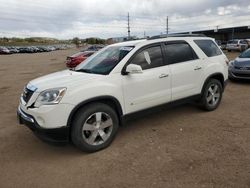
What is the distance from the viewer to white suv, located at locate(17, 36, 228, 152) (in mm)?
3887

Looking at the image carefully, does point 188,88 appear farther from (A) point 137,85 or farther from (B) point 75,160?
(B) point 75,160

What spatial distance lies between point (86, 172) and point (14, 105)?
4.76 m

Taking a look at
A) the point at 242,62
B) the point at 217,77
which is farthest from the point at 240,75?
the point at 217,77

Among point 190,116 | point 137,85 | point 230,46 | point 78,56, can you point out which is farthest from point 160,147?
point 230,46

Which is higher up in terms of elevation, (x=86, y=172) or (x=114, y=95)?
(x=114, y=95)

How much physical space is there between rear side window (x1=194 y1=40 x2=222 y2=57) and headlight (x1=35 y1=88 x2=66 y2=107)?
134 inches

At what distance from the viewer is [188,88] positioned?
17.8 feet

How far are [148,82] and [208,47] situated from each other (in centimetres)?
223

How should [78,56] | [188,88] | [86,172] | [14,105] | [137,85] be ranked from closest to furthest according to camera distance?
[86,172]
[137,85]
[188,88]
[14,105]
[78,56]

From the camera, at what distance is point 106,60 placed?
4.90 meters

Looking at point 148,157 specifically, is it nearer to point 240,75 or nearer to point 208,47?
point 208,47

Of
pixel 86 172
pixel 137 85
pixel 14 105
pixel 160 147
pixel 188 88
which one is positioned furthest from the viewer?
pixel 14 105

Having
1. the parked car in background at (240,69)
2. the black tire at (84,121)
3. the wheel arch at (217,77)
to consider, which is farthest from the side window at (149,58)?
the parked car in background at (240,69)

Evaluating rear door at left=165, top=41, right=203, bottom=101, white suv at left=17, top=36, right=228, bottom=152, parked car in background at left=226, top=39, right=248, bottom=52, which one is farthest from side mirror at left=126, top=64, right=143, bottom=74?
parked car in background at left=226, top=39, right=248, bottom=52
